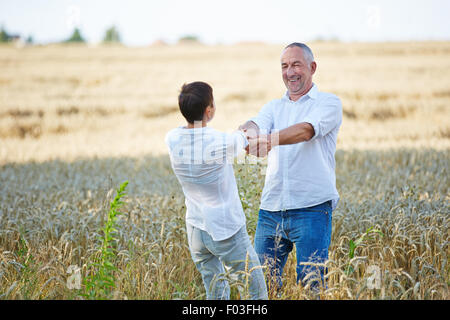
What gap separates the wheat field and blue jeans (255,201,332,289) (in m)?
0.20

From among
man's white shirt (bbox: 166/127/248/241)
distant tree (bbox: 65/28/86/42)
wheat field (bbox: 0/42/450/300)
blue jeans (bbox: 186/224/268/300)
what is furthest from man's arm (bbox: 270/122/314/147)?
distant tree (bbox: 65/28/86/42)

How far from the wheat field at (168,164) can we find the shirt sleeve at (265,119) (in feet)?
1.87

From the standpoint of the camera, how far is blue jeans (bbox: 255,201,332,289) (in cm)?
337

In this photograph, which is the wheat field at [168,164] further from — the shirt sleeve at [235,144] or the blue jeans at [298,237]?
the shirt sleeve at [235,144]

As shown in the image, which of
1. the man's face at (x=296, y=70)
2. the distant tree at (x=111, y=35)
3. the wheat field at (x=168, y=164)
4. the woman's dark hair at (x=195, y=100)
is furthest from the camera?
the distant tree at (x=111, y=35)

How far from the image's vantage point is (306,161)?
3.46m

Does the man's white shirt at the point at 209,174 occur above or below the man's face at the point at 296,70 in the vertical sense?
below

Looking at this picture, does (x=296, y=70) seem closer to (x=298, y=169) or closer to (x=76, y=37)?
(x=298, y=169)

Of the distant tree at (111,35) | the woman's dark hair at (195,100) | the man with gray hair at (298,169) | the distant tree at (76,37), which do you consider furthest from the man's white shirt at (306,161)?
the distant tree at (111,35)

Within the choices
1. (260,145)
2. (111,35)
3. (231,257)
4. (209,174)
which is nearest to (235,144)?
(209,174)

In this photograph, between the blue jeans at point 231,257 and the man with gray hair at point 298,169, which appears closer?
the blue jeans at point 231,257

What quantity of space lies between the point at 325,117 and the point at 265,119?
506mm

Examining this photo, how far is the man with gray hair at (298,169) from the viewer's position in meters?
3.33

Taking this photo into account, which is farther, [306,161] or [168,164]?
[168,164]
